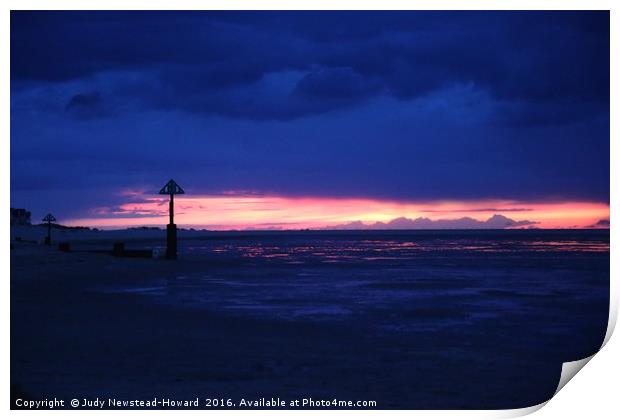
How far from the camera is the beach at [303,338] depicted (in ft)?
24.0

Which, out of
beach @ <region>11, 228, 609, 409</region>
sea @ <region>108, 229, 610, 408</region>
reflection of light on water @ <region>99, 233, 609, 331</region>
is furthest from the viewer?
reflection of light on water @ <region>99, 233, 609, 331</region>

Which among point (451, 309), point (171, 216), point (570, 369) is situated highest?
point (171, 216)

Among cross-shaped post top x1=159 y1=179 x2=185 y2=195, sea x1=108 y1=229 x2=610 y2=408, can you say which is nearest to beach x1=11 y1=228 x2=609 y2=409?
sea x1=108 y1=229 x2=610 y2=408

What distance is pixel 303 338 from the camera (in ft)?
32.7

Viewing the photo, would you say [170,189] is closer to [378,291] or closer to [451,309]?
[378,291]

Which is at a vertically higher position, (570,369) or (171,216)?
(171,216)

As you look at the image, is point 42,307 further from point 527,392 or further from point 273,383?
point 527,392

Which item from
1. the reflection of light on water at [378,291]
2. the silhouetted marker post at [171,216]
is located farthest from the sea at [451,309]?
the silhouetted marker post at [171,216]

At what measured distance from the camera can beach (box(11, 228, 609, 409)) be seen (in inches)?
287

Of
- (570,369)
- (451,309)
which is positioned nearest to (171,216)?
(451,309)

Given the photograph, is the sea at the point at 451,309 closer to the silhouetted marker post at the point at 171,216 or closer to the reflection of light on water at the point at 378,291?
the reflection of light on water at the point at 378,291

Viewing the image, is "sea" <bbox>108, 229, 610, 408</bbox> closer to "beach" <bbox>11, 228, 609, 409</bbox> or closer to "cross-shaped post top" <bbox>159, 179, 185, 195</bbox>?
"beach" <bbox>11, 228, 609, 409</bbox>

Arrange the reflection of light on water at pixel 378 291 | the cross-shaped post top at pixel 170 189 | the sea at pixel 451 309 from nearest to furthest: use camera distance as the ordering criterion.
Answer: the sea at pixel 451 309
the reflection of light on water at pixel 378 291
the cross-shaped post top at pixel 170 189
